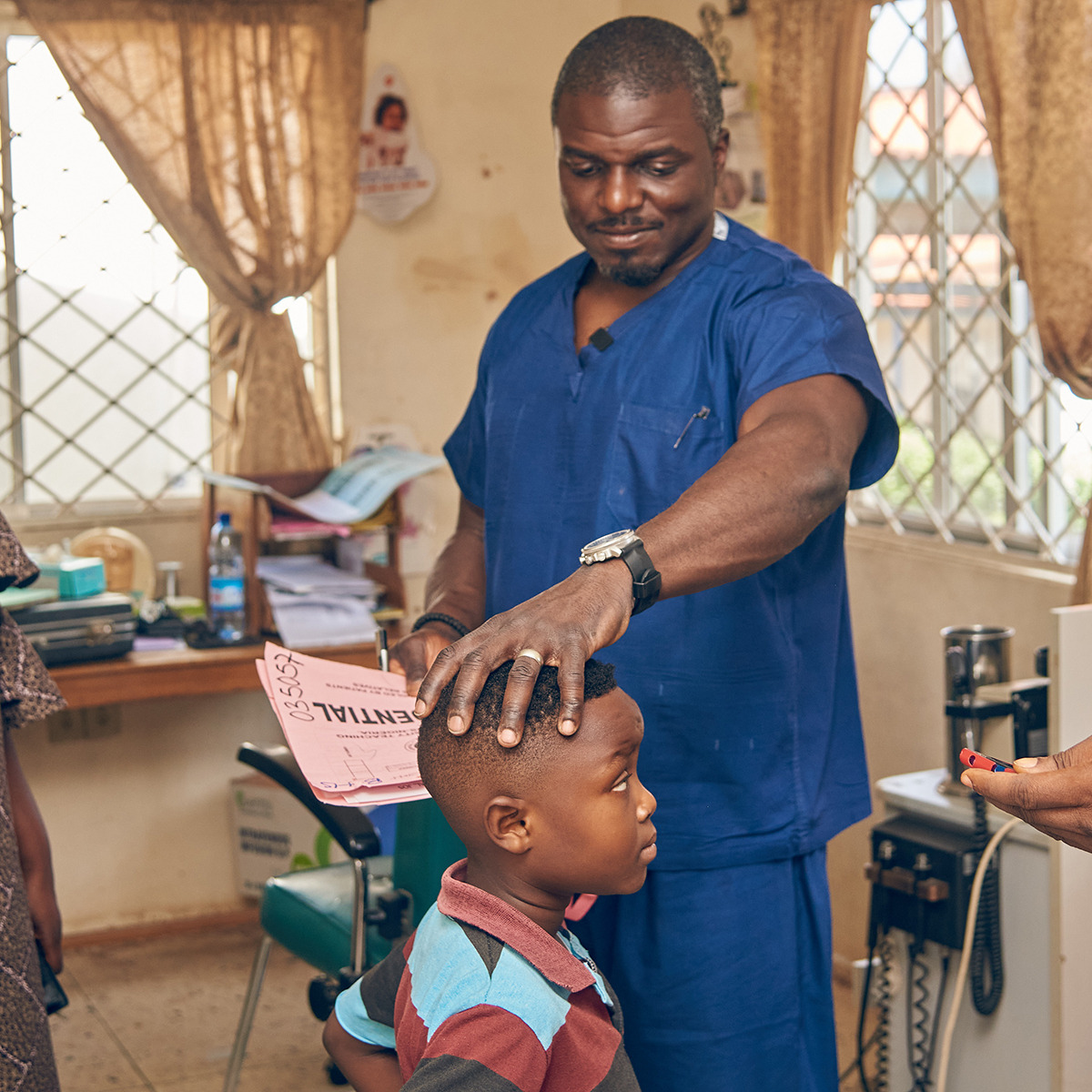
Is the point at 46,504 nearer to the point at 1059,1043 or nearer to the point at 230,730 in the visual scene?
the point at 230,730

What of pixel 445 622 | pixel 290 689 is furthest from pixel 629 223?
pixel 290 689

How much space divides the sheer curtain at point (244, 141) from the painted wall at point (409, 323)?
178 millimetres

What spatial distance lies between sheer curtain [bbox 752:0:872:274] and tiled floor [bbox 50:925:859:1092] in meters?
1.84

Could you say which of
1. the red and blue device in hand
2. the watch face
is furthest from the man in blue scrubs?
the red and blue device in hand

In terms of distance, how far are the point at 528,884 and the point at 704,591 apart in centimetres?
37

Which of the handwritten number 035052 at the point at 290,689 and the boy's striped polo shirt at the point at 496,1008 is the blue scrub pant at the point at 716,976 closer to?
the boy's striped polo shirt at the point at 496,1008

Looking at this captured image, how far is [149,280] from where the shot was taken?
343 centimetres

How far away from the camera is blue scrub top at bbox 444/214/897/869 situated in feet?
4.32

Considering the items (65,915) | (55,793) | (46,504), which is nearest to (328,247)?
(46,504)

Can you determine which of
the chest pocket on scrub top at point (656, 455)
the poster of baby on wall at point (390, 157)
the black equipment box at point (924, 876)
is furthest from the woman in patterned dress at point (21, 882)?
the poster of baby on wall at point (390, 157)

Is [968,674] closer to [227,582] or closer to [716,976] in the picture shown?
[716,976]

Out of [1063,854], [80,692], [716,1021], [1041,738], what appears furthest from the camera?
[80,692]

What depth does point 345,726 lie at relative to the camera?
46.7 inches

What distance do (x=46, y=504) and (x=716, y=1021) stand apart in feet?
8.60
